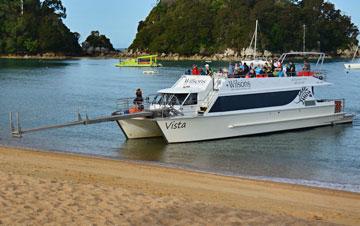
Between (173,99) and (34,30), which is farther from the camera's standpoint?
(34,30)

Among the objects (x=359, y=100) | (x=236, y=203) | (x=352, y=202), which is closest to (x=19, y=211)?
(x=236, y=203)

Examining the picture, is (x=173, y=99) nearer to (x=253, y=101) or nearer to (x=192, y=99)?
(x=192, y=99)

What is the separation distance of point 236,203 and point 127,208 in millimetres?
3417

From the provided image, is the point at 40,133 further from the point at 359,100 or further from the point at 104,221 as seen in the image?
the point at 359,100

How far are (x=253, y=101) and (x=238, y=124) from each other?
1.50 metres

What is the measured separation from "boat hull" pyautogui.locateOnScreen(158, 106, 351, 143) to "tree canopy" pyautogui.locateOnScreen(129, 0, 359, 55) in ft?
398

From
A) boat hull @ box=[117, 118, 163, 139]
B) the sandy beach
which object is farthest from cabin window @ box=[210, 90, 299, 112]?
the sandy beach

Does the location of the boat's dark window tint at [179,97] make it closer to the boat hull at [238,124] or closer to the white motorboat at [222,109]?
the white motorboat at [222,109]

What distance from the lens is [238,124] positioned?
94.1 ft

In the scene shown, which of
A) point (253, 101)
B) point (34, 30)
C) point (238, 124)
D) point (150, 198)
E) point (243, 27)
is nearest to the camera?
point (150, 198)

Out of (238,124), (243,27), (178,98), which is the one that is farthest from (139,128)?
(243,27)

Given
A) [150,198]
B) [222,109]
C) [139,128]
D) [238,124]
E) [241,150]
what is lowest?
[241,150]

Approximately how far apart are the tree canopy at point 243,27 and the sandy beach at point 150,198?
135 meters

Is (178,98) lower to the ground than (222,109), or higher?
higher
